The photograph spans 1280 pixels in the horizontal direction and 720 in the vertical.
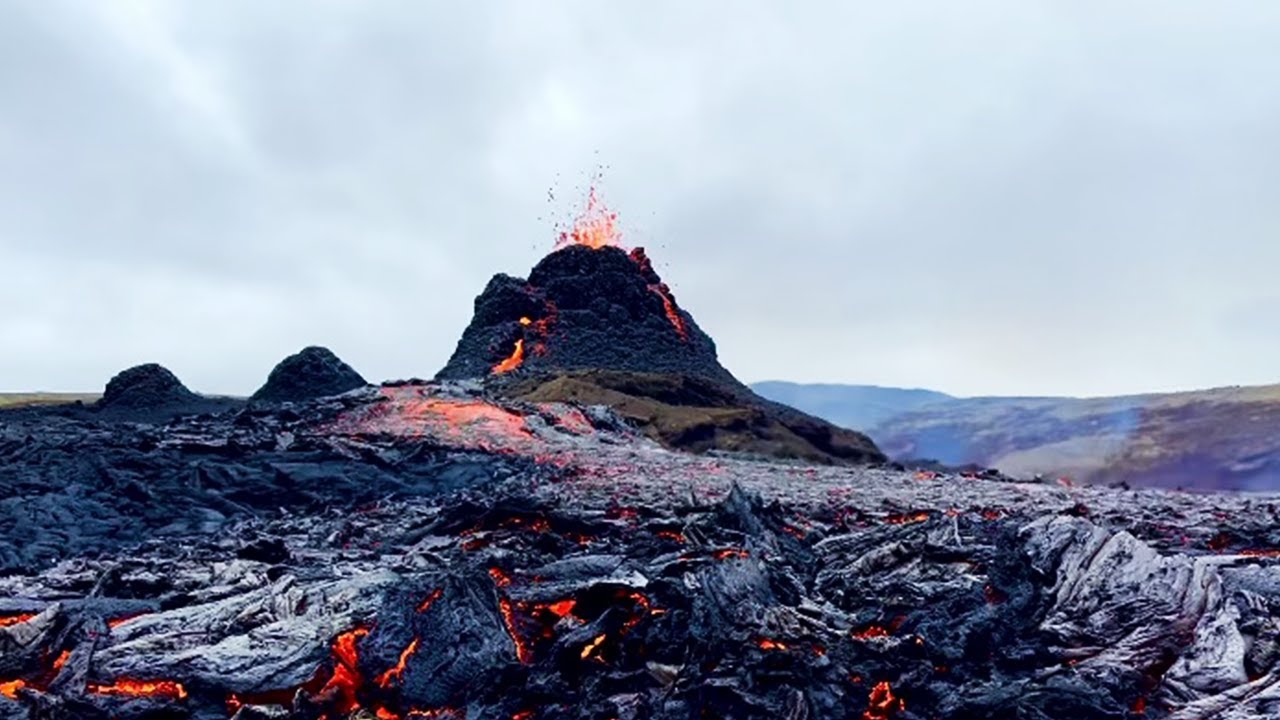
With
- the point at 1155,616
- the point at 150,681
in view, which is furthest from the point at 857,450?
the point at 150,681

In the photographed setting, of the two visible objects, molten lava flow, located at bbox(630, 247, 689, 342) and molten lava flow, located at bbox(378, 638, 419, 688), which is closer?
molten lava flow, located at bbox(378, 638, 419, 688)

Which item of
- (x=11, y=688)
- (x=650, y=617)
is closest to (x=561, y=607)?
(x=650, y=617)

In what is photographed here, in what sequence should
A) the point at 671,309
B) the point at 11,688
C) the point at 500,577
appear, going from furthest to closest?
the point at 671,309
the point at 500,577
the point at 11,688

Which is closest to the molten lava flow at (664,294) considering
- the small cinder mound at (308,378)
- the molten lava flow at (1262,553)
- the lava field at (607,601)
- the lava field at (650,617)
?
the small cinder mound at (308,378)

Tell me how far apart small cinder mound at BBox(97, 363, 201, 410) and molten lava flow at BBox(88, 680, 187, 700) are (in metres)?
44.4

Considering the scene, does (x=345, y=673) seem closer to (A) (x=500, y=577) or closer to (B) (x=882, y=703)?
(A) (x=500, y=577)

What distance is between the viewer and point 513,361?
6062cm

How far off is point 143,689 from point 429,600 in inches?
127

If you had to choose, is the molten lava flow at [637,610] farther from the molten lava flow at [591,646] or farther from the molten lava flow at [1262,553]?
the molten lava flow at [1262,553]

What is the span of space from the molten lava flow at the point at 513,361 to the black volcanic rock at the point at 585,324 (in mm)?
126

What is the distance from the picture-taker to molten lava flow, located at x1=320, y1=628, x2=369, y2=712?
1038 cm

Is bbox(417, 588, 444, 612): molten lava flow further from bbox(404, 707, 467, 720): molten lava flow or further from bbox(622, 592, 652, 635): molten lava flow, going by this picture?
bbox(622, 592, 652, 635): molten lava flow

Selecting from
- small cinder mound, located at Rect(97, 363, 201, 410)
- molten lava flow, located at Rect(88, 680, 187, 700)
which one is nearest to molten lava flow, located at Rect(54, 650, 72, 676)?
molten lava flow, located at Rect(88, 680, 187, 700)

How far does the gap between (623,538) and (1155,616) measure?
8008 millimetres
